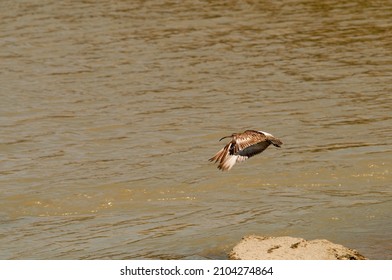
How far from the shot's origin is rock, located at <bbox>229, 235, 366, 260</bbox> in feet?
23.9

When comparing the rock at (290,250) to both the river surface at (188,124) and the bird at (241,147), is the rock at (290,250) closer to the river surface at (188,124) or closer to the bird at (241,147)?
the river surface at (188,124)

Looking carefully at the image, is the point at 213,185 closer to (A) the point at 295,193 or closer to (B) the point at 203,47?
(A) the point at 295,193

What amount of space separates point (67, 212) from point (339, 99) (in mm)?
4117

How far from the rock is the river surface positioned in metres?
0.45

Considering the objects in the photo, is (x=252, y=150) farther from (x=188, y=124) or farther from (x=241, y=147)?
(x=188, y=124)

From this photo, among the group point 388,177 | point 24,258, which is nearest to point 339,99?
point 388,177

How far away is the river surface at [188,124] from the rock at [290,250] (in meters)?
0.45

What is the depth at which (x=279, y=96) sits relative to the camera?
40.9 feet

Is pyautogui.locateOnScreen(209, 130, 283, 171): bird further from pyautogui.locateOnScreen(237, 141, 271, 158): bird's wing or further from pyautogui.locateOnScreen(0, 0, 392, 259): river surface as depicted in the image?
pyautogui.locateOnScreen(0, 0, 392, 259): river surface

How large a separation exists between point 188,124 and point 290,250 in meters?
4.43

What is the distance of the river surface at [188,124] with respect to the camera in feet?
28.8

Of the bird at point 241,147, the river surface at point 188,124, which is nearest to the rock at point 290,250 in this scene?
the river surface at point 188,124

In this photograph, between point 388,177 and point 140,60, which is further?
point 140,60
